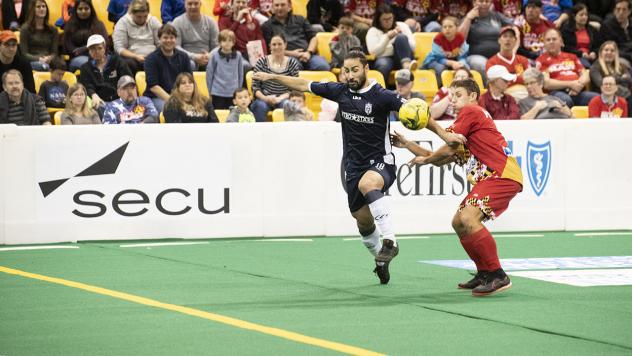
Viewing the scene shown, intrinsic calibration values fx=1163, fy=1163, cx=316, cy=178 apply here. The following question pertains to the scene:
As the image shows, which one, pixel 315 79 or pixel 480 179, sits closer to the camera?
pixel 480 179

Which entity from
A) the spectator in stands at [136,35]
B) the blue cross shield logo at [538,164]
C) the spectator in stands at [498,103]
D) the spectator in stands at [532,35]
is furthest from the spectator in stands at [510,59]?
the spectator in stands at [136,35]

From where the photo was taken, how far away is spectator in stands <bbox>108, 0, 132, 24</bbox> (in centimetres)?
1909

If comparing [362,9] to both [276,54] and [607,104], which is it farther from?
[607,104]

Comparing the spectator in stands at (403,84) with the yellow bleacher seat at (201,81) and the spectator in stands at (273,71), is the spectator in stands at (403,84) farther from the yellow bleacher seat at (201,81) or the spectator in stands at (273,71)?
the yellow bleacher seat at (201,81)

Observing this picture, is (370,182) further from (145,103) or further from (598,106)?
(598,106)

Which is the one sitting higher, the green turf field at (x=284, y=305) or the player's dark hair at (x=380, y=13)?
the player's dark hair at (x=380, y=13)

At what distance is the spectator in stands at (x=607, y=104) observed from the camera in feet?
60.7

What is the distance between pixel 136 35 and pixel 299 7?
149 inches

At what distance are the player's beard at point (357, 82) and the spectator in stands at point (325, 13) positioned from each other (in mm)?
9441

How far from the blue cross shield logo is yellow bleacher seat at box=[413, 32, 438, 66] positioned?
4924 mm

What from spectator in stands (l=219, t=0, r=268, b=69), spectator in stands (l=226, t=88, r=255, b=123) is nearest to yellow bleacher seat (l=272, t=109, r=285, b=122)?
spectator in stands (l=226, t=88, r=255, b=123)

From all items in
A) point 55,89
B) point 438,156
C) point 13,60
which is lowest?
point 438,156

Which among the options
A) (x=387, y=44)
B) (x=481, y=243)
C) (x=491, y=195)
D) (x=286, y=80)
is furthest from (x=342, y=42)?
(x=481, y=243)

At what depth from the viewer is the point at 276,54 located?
17750 mm
